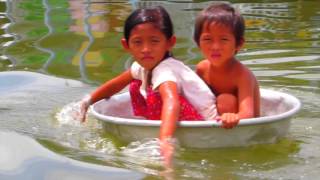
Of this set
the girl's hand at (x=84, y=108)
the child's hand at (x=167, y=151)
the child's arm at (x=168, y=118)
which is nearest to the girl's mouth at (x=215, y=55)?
the child's arm at (x=168, y=118)

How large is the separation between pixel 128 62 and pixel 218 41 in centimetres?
227

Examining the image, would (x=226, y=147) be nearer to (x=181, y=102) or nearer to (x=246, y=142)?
(x=246, y=142)

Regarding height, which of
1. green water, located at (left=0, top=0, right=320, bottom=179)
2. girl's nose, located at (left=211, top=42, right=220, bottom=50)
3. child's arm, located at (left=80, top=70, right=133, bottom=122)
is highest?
girl's nose, located at (left=211, top=42, right=220, bottom=50)

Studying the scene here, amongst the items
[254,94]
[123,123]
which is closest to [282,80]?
[254,94]

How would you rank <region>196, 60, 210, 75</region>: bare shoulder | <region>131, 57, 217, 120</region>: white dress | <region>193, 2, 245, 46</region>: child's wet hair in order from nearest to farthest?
<region>193, 2, 245, 46</region>: child's wet hair
<region>131, 57, 217, 120</region>: white dress
<region>196, 60, 210, 75</region>: bare shoulder

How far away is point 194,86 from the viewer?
3291 mm

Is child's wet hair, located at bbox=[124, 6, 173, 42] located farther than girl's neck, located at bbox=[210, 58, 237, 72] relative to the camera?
No

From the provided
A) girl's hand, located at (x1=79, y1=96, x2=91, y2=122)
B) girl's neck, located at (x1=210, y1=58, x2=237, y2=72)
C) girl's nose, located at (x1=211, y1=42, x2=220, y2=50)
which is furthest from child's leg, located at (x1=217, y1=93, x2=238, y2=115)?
girl's hand, located at (x1=79, y1=96, x2=91, y2=122)

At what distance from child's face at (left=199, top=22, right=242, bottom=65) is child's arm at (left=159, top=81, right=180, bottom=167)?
0.24 meters

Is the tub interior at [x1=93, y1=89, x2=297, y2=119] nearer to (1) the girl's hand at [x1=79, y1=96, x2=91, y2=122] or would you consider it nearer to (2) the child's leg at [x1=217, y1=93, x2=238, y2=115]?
(1) the girl's hand at [x1=79, y1=96, x2=91, y2=122]

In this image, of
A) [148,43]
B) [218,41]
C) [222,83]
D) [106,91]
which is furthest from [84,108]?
[218,41]

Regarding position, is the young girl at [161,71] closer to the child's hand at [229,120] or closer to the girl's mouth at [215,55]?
the girl's mouth at [215,55]

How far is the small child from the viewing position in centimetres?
317

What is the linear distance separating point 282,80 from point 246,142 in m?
1.58
